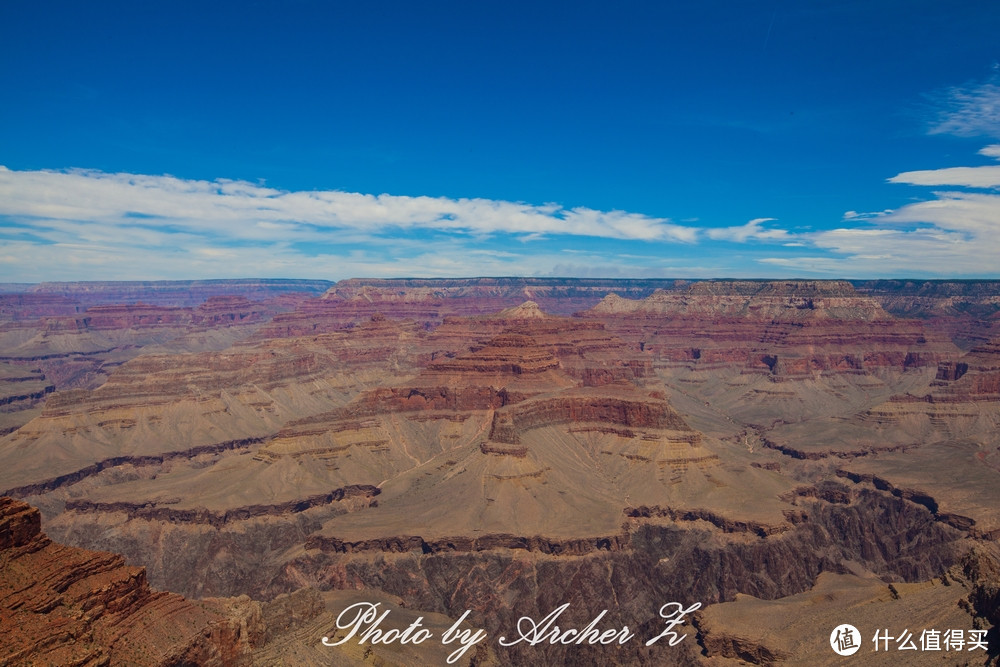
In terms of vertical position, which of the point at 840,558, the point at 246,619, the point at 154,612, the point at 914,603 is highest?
the point at 154,612

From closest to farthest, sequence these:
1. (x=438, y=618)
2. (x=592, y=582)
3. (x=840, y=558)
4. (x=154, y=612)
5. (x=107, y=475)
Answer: (x=154, y=612) → (x=438, y=618) → (x=592, y=582) → (x=840, y=558) → (x=107, y=475)

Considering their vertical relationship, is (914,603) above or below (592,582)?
above

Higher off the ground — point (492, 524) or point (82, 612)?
point (82, 612)

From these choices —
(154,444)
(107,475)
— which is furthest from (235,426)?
(107,475)

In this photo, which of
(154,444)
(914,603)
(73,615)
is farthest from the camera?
(154,444)

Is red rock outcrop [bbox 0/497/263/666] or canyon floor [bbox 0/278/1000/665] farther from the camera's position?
canyon floor [bbox 0/278/1000/665]

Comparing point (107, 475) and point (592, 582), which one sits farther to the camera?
point (107, 475)

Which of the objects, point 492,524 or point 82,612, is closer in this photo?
point 82,612

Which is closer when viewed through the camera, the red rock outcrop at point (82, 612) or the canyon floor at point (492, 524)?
the red rock outcrop at point (82, 612)

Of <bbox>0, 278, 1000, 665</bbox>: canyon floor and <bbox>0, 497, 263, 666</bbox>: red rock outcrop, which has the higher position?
<bbox>0, 497, 263, 666</bbox>: red rock outcrop

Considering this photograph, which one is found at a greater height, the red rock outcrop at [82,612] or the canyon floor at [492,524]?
the red rock outcrop at [82,612]

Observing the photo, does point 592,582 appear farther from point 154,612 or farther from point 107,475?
point 107,475
